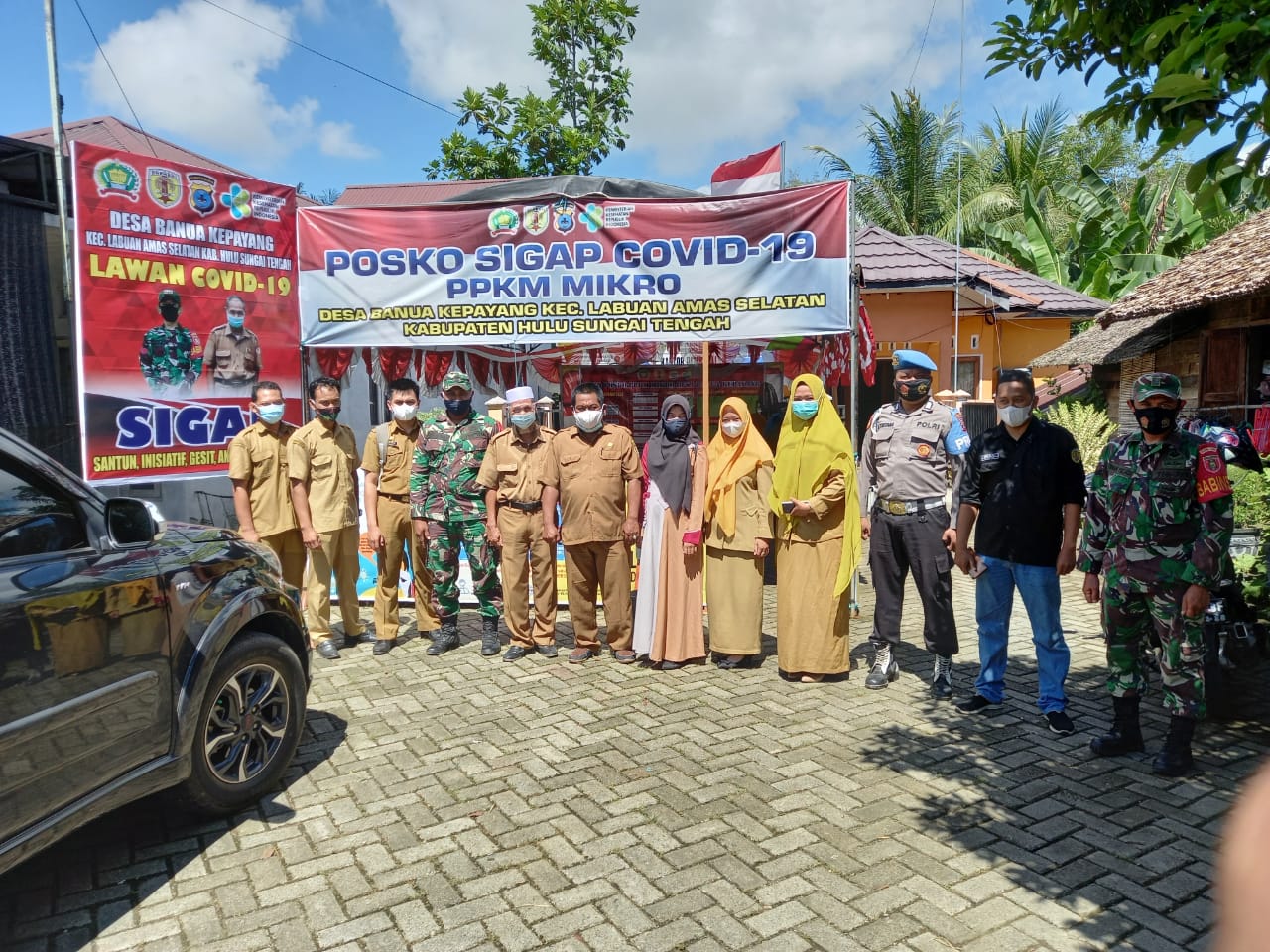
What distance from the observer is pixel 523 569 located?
6336mm

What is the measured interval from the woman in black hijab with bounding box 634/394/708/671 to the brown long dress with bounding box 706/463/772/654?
0.44 ft

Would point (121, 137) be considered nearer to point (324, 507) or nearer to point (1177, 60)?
point (324, 507)

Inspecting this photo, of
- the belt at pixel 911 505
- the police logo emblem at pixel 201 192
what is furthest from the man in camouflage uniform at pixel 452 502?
the belt at pixel 911 505

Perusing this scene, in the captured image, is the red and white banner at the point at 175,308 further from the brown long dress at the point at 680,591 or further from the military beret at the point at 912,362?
the military beret at the point at 912,362

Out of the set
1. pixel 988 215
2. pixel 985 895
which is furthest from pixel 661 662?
pixel 988 215

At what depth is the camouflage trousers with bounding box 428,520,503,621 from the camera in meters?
6.36

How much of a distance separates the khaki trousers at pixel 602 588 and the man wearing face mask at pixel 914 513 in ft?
5.64

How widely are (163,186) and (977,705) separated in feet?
22.4

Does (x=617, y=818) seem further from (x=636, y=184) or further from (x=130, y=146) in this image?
(x=130, y=146)

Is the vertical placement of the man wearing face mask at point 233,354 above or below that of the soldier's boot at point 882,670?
above

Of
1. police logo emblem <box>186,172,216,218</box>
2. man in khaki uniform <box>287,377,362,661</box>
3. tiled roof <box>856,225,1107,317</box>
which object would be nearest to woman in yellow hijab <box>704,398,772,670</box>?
man in khaki uniform <box>287,377,362,661</box>

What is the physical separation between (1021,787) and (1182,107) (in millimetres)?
2951

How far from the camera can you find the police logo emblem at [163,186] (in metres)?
6.60

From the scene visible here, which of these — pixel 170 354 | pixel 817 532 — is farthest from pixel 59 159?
pixel 817 532
